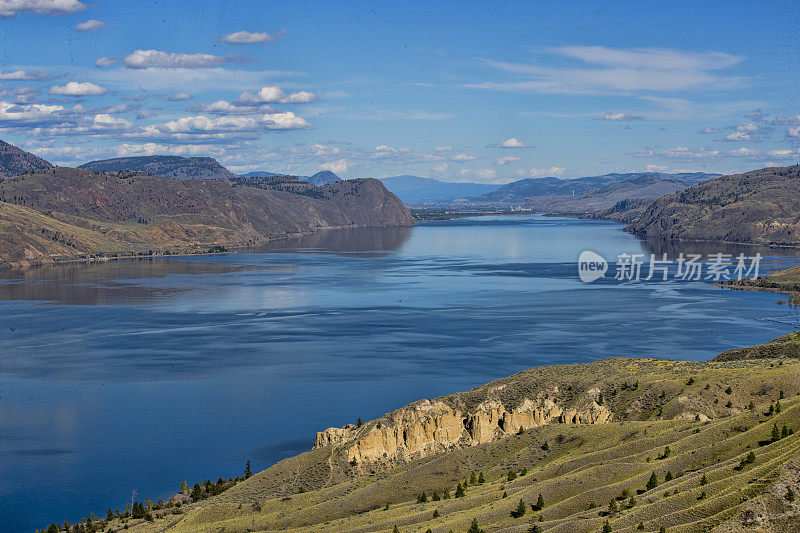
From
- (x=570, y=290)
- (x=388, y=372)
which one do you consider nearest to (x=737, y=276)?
(x=570, y=290)

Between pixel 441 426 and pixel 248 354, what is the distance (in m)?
56.9

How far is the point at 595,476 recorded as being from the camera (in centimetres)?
4400

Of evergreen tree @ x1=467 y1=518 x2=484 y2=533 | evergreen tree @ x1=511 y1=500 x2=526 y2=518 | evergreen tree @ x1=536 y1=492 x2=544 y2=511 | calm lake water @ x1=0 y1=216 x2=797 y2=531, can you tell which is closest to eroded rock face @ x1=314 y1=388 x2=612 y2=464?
calm lake water @ x1=0 y1=216 x2=797 y2=531

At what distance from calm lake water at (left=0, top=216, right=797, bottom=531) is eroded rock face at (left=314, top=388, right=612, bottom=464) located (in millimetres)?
14501

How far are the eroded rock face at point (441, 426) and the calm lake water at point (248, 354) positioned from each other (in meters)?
14.5

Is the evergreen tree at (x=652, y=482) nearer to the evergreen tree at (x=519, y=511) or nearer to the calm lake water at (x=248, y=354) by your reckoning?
the evergreen tree at (x=519, y=511)

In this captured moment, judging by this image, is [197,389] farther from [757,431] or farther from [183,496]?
[757,431]

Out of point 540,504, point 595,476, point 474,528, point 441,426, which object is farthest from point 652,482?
point 441,426

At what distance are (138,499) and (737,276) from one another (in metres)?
159

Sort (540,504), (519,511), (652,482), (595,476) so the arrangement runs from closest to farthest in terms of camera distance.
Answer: (652,482) < (519,511) < (540,504) < (595,476)

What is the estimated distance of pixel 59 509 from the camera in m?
61.0

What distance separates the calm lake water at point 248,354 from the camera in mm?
70750

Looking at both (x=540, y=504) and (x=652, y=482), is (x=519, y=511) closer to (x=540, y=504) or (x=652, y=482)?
(x=540, y=504)

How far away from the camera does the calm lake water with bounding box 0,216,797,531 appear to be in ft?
232
